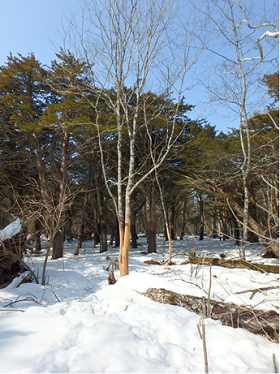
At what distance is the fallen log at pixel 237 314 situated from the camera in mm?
2910

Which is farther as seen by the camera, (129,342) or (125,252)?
(125,252)

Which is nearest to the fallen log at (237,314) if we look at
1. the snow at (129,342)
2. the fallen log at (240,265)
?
the snow at (129,342)

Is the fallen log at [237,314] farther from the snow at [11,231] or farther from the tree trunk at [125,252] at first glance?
the snow at [11,231]

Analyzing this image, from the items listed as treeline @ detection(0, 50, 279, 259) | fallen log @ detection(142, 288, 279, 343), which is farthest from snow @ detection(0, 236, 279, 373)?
treeline @ detection(0, 50, 279, 259)

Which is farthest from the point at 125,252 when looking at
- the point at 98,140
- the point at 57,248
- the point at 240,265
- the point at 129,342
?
the point at 98,140

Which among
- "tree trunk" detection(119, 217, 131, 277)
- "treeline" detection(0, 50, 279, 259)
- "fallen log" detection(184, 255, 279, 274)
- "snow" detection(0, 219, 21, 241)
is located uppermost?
"treeline" detection(0, 50, 279, 259)

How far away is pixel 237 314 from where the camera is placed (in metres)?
3.26

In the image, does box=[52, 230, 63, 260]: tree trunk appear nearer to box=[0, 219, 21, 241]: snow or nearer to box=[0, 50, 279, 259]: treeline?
box=[0, 50, 279, 259]: treeline

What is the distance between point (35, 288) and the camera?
517 cm

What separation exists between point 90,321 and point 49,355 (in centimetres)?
97

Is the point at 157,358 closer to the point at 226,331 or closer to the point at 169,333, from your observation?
the point at 169,333

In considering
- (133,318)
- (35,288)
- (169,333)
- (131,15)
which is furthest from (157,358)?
(131,15)

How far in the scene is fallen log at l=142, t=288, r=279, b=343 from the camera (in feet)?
9.55

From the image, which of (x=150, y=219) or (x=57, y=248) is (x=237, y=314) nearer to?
(x=150, y=219)
